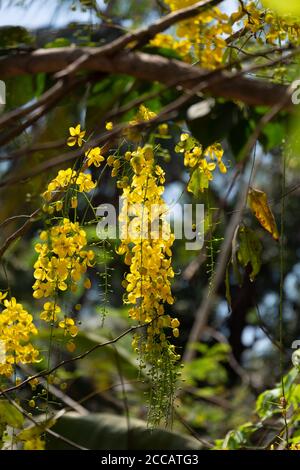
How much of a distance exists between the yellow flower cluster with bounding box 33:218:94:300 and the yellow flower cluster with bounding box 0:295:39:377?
0.08 metres

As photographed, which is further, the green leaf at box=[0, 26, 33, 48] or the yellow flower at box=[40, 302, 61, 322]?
the yellow flower at box=[40, 302, 61, 322]

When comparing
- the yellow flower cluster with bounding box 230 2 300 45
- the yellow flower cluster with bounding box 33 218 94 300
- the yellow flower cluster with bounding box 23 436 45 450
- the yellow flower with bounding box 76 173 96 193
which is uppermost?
the yellow flower cluster with bounding box 230 2 300 45

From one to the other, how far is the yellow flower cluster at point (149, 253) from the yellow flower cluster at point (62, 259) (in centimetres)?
7

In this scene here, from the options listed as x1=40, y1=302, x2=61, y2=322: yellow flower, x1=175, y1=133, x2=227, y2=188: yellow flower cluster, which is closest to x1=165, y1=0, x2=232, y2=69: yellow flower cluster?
x1=175, y1=133, x2=227, y2=188: yellow flower cluster

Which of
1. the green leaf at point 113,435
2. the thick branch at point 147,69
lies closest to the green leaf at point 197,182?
the thick branch at point 147,69

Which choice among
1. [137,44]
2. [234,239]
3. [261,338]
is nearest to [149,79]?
[137,44]

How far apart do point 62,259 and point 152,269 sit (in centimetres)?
15

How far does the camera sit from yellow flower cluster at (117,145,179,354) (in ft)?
4.11

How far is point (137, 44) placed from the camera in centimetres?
79

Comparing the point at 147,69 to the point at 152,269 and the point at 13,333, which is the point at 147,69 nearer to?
the point at 152,269

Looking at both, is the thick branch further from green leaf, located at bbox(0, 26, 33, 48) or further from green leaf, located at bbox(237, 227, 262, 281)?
green leaf, located at bbox(237, 227, 262, 281)

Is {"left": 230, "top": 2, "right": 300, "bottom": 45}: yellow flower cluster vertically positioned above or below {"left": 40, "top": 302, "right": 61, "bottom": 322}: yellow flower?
above

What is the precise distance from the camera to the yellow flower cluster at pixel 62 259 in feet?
4.10

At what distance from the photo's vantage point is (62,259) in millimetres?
1257
